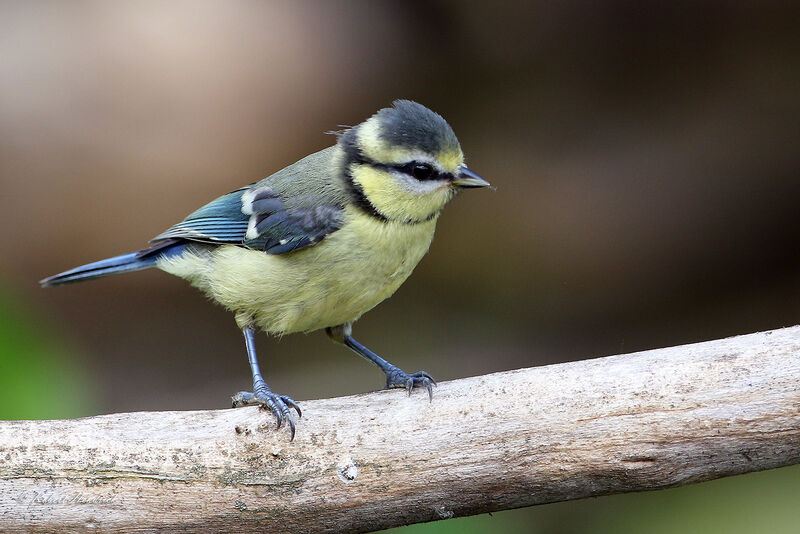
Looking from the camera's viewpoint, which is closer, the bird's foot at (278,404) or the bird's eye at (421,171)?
the bird's foot at (278,404)

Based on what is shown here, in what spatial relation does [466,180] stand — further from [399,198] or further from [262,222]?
[262,222]

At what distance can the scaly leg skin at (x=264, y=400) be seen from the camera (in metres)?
2.88

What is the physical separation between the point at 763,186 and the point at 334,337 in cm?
291

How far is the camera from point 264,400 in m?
2.98

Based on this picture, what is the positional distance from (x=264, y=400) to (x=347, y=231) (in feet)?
2.23

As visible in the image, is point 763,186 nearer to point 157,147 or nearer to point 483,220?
point 483,220

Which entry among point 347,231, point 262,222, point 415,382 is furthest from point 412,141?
point 415,382

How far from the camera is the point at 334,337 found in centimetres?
376

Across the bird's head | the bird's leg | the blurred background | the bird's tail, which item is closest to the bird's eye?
the bird's head

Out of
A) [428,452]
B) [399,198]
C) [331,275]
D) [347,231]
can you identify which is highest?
[399,198]

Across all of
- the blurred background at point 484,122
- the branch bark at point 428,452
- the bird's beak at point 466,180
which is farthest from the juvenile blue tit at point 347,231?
the blurred background at point 484,122

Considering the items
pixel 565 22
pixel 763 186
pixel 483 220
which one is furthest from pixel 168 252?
pixel 763 186

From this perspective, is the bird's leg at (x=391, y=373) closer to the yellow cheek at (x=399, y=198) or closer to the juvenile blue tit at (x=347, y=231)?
the juvenile blue tit at (x=347, y=231)

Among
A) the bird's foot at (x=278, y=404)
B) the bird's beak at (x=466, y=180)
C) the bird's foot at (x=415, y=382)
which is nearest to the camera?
the bird's foot at (x=278, y=404)
